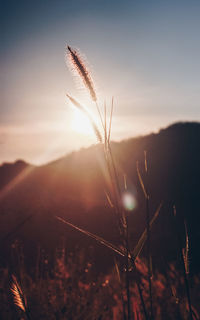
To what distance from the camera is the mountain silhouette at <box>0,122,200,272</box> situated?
12.0m

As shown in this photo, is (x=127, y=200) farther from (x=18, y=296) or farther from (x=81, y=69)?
(x=81, y=69)

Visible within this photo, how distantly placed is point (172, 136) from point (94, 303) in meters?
40.1

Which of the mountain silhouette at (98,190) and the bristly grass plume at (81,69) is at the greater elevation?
the bristly grass plume at (81,69)

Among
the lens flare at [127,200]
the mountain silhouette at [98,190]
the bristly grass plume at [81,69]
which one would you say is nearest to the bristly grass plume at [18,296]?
the lens flare at [127,200]

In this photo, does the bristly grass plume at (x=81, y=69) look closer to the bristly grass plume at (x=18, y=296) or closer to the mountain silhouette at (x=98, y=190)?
the bristly grass plume at (x=18, y=296)

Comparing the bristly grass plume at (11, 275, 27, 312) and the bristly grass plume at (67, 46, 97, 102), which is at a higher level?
the bristly grass plume at (67, 46, 97, 102)

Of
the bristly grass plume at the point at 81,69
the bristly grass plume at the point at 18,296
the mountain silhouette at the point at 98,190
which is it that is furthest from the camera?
the mountain silhouette at the point at 98,190

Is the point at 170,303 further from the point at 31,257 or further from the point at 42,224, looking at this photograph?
the point at 42,224

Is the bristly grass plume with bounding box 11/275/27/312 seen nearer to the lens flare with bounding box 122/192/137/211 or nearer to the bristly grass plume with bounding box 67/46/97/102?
the lens flare with bounding box 122/192/137/211

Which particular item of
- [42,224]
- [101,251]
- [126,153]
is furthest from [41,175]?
[101,251]

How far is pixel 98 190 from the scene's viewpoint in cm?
2705

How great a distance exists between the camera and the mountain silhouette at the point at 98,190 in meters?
12.0

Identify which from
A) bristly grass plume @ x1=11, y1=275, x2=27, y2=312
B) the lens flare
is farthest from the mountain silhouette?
bristly grass plume @ x1=11, y1=275, x2=27, y2=312

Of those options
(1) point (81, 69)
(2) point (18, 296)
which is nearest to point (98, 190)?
(1) point (81, 69)
